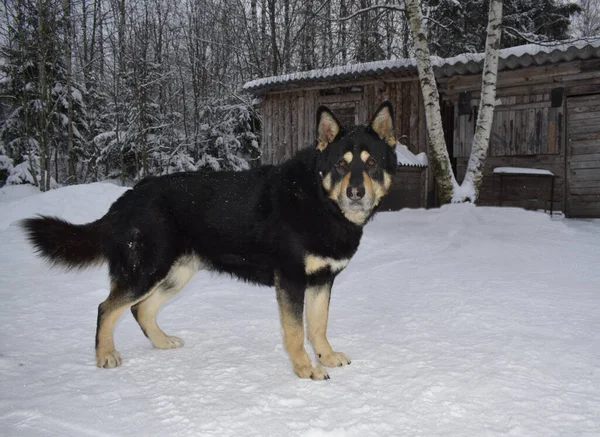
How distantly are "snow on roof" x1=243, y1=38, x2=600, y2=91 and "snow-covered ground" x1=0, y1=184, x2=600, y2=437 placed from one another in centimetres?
647

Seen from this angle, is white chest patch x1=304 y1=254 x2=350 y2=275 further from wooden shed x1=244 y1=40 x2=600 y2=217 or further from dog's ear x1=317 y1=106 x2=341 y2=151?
wooden shed x1=244 y1=40 x2=600 y2=217

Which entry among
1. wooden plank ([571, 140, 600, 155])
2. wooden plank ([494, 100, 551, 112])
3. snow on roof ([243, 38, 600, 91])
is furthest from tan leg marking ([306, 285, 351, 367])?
wooden plank ([494, 100, 551, 112])

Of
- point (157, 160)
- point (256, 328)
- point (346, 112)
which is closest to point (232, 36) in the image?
point (157, 160)

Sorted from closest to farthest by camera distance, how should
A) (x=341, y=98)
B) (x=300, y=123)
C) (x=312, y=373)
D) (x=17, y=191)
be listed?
(x=312, y=373) → (x=341, y=98) → (x=300, y=123) → (x=17, y=191)

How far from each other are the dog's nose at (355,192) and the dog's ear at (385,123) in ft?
1.91

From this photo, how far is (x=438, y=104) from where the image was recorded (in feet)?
28.3

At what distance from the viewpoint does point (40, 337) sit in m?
3.21

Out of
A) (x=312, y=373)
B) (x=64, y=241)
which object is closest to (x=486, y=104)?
(x=312, y=373)

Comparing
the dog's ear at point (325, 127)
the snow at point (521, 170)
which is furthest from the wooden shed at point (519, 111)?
the dog's ear at point (325, 127)

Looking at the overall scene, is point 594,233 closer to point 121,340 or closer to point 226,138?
point 121,340

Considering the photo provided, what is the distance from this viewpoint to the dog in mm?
2775

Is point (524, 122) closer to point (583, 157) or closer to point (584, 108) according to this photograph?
point (584, 108)

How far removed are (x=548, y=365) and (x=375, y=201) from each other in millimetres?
1454

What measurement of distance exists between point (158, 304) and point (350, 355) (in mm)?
1468
